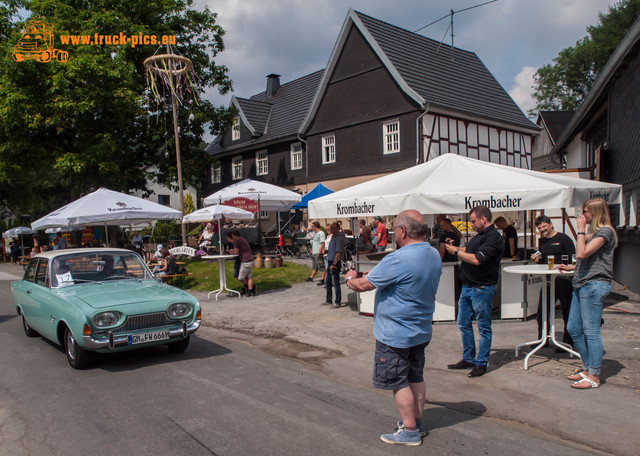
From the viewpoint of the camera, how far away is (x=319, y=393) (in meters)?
5.39

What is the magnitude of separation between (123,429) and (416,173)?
641 cm

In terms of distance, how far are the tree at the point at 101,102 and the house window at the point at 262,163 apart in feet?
24.1

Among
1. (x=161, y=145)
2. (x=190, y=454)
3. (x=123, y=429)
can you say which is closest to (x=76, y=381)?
(x=123, y=429)

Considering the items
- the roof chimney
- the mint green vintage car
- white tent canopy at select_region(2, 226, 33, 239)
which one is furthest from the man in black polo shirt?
the roof chimney

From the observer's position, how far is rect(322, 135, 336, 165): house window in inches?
1114

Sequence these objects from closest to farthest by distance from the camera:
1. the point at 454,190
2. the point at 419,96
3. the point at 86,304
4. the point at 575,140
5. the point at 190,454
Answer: the point at 190,454, the point at 86,304, the point at 454,190, the point at 575,140, the point at 419,96

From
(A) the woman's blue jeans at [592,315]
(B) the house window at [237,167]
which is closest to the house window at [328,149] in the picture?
(B) the house window at [237,167]

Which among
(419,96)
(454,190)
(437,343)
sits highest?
(419,96)

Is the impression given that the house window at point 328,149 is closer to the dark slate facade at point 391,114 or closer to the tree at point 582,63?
the dark slate facade at point 391,114

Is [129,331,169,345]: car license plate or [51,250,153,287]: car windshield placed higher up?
[51,250,153,287]: car windshield

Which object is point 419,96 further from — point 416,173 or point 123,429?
point 123,429

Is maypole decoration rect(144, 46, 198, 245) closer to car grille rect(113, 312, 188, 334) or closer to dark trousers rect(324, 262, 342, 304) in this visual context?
dark trousers rect(324, 262, 342, 304)

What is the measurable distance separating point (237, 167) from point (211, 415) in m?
32.3

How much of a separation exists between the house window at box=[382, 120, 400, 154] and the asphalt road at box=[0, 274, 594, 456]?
63.3ft
